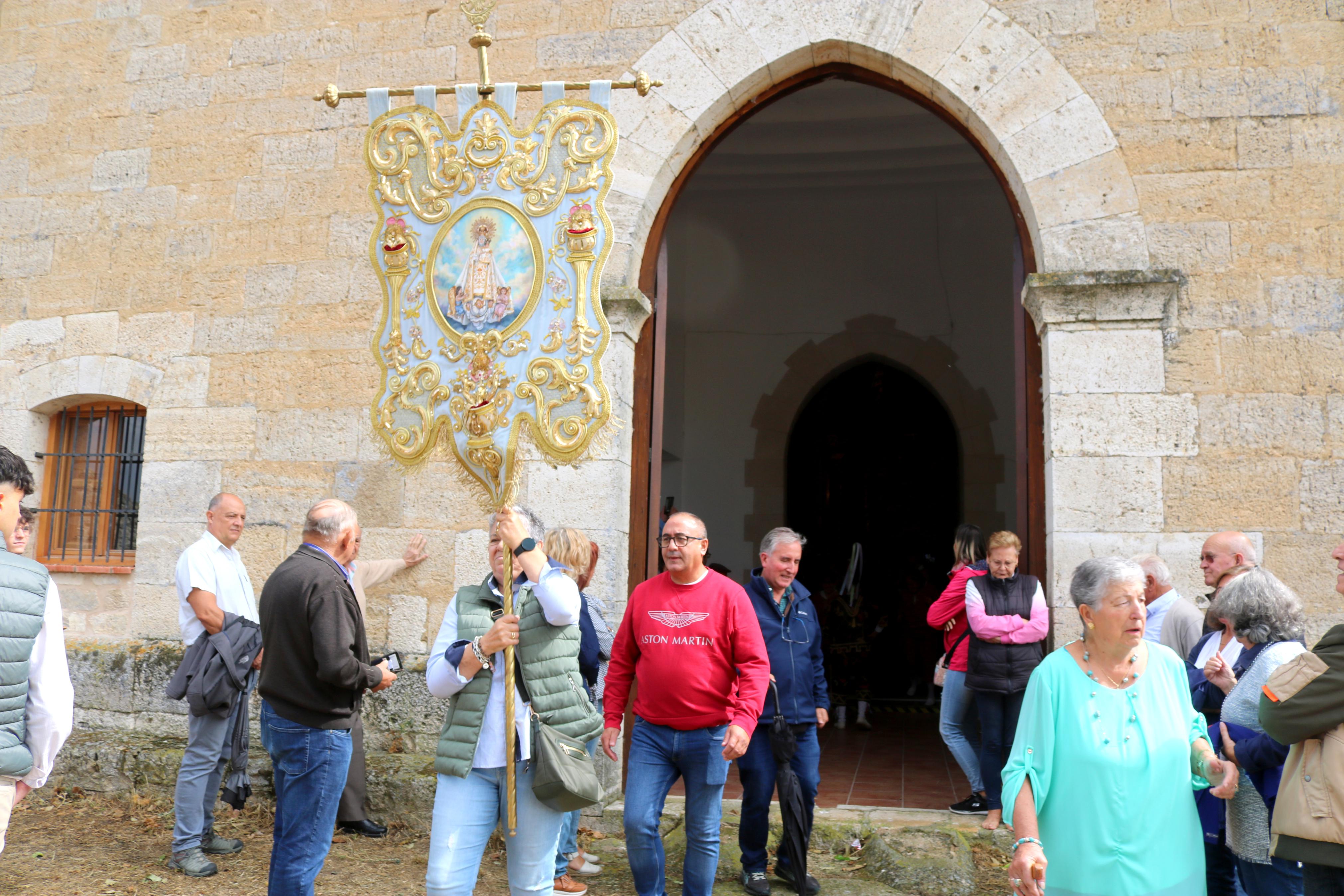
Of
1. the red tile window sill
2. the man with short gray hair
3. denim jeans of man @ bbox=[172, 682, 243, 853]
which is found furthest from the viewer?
the red tile window sill

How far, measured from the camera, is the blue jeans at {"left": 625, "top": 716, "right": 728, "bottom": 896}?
336 cm

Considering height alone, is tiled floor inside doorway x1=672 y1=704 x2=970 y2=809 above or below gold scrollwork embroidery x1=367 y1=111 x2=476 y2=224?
below

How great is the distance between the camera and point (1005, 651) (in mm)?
4473

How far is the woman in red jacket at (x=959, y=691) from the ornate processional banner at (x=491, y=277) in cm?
260

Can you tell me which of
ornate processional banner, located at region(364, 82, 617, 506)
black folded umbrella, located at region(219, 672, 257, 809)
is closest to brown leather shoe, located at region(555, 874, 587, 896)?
black folded umbrella, located at region(219, 672, 257, 809)

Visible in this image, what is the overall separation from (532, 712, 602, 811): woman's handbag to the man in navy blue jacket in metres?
1.24

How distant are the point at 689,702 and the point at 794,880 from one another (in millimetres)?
1101

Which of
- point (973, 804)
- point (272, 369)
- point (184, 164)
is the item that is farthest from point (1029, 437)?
point (184, 164)

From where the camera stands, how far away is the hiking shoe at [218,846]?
14.2 ft

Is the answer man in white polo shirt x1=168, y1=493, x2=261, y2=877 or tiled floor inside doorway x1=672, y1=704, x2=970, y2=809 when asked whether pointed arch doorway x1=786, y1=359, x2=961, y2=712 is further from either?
man in white polo shirt x1=168, y1=493, x2=261, y2=877

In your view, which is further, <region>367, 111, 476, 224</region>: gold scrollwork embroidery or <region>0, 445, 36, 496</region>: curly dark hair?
<region>367, 111, 476, 224</region>: gold scrollwork embroidery

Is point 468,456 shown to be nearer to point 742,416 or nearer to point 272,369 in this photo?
point 272,369

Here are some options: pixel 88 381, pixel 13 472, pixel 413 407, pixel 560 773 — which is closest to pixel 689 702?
pixel 560 773

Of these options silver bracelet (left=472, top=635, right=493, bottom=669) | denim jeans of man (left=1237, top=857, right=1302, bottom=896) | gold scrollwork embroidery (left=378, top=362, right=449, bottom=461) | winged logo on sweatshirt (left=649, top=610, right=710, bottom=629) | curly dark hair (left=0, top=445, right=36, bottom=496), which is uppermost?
gold scrollwork embroidery (left=378, top=362, right=449, bottom=461)
